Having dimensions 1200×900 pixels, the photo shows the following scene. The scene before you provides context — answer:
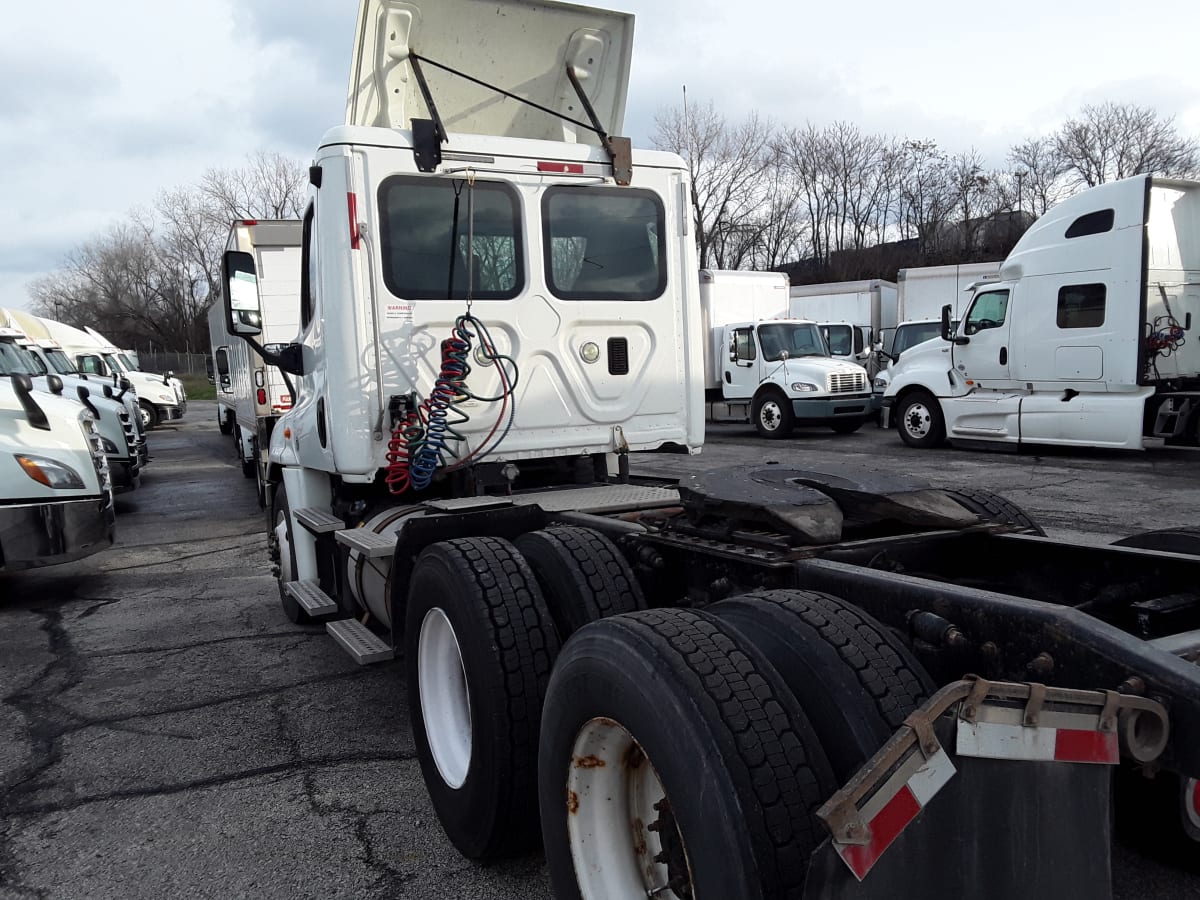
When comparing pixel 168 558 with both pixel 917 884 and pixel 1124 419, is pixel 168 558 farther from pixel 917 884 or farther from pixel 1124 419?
pixel 1124 419

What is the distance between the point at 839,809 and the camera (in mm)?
1539

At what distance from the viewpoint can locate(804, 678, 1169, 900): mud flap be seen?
61.8 inches

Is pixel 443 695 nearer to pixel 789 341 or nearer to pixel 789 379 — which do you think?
pixel 789 379

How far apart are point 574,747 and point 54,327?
2981 centimetres

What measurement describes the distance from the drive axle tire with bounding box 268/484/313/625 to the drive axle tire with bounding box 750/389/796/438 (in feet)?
43.9

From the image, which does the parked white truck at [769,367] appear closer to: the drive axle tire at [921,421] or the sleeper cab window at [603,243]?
the drive axle tire at [921,421]

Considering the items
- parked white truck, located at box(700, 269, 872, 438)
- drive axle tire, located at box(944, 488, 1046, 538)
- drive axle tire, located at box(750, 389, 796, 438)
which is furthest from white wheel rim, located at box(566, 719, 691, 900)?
drive axle tire, located at box(750, 389, 796, 438)

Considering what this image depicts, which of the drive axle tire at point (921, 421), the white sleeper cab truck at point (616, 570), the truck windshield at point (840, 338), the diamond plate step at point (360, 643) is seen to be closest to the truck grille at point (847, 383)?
the drive axle tire at point (921, 421)

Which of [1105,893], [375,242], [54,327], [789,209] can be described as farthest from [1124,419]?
[789,209]

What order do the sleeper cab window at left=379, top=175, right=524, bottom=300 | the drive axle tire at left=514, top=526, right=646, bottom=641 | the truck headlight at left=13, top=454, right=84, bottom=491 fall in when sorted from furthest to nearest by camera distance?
1. the truck headlight at left=13, top=454, right=84, bottom=491
2. the sleeper cab window at left=379, top=175, right=524, bottom=300
3. the drive axle tire at left=514, top=526, right=646, bottom=641

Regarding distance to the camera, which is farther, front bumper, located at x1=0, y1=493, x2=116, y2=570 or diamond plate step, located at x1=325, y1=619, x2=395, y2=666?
front bumper, located at x1=0, y1=493, x2=116, y2=570

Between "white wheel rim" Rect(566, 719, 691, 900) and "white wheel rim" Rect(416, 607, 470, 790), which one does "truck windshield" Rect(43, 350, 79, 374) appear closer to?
"white wheel rim" Rect(416, 607, 470, 790)

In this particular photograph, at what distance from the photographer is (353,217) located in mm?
4289

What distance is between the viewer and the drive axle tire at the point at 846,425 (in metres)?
18.5
